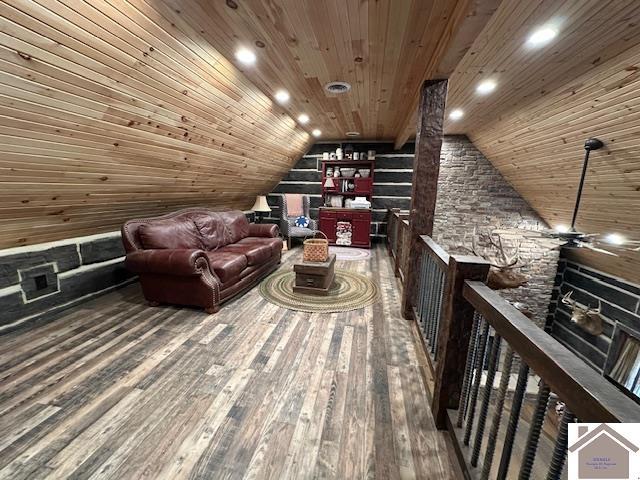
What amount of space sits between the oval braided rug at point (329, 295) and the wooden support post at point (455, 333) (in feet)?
4.84

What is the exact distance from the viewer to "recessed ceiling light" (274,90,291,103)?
3.05m

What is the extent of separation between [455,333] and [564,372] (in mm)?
740

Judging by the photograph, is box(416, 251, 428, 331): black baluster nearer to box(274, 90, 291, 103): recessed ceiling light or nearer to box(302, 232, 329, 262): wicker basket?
box(302, 232, 329, 262): wicker basket

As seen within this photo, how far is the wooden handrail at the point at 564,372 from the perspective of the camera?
547mm

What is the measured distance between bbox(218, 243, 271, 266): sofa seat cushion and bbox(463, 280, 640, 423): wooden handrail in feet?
8.99

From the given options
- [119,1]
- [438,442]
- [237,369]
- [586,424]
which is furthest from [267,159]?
[586,424]

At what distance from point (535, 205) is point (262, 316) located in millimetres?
5124

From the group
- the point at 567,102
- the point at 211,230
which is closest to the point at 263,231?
the point at 211,230

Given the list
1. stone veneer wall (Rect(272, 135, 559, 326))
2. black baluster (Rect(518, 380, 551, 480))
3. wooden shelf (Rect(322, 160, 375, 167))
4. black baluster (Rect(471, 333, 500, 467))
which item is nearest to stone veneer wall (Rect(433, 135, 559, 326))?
stone veneer wall (Rect(272, 135, 559, 326))

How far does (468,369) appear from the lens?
1371mm

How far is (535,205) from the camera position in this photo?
4.91 metres

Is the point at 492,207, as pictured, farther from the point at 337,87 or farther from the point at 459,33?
the point at 459,33

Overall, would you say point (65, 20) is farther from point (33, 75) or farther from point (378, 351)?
point (378, 351)

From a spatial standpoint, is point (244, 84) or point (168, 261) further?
point (244, 84)
